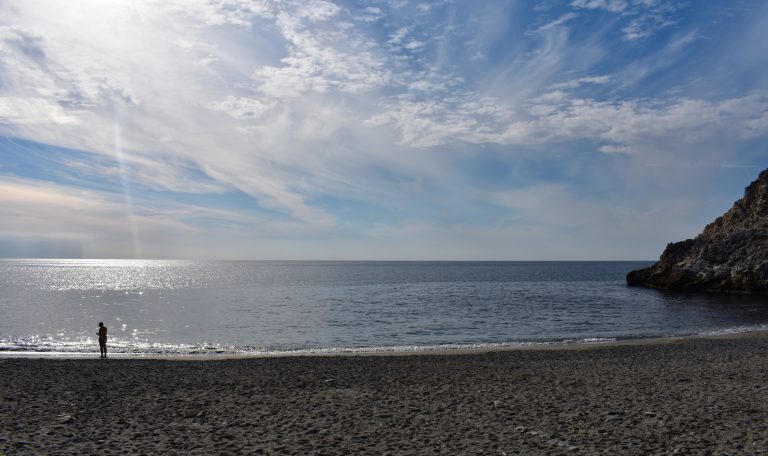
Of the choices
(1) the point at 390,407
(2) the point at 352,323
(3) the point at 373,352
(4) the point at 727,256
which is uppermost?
(4) the point at 727,256

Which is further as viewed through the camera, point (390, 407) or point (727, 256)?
point (727, 256)

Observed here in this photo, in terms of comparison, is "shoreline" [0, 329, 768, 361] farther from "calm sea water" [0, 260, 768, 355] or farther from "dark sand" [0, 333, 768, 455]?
"dark sand" [0, 333, 768, 455]

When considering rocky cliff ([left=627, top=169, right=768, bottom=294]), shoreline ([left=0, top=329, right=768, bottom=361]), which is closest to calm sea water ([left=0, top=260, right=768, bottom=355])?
shoreline ([left=0, top=329, right=768, bottom=361])

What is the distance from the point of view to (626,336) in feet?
109

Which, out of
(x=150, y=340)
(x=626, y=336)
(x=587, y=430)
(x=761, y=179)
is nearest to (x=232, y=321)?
(x=150, y=340)

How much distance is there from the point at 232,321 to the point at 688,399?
37054 millimetres

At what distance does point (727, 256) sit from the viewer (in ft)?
239

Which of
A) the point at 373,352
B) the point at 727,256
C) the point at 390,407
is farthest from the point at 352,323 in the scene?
the point at 727,256

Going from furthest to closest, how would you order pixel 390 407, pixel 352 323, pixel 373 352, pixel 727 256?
pixel 727 256 → pixel 352 323 → pixel 373 352 → pixel 390 407

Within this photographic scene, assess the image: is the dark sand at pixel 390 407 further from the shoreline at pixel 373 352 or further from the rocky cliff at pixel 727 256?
the rocky cliff at pixel 727 256

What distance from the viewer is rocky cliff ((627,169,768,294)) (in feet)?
221

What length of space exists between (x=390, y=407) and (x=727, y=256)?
7846cm

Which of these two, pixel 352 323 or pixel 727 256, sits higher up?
pixel 727 256

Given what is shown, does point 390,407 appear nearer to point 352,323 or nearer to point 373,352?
point 373,352
